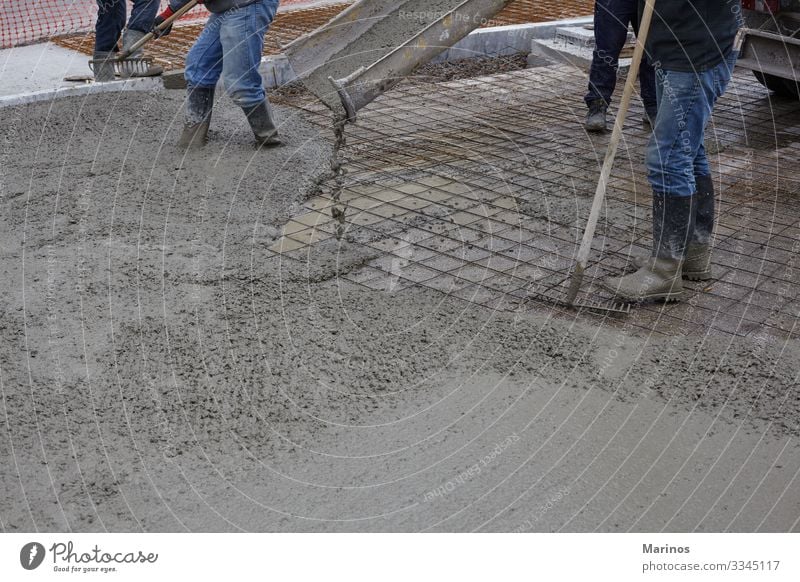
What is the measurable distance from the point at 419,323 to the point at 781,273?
5.59 ft

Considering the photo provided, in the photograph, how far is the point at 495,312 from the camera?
3.79 meters

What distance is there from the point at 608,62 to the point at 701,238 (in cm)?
220

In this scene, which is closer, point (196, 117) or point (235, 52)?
point (235, 52)

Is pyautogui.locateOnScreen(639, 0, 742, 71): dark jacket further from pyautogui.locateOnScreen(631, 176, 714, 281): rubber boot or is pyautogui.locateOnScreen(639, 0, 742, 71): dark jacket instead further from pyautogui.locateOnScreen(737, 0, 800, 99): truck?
pyautogui.locateOnScreen(737, 0, 800, 99): truck

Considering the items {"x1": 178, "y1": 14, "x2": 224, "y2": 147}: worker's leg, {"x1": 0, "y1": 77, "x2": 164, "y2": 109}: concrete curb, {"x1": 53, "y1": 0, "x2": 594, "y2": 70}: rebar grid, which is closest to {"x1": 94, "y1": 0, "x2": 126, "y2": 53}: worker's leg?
{"x1": 53, "y1": 0, "x2": 594, "y2": 70}: rebar grid

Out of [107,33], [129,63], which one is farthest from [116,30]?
[129,63]

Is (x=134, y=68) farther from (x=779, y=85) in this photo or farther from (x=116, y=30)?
(x=779, y=85)

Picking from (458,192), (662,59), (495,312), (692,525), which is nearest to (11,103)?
(458,192)

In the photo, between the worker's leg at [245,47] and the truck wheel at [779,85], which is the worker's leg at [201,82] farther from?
the truck wheel at [779,85]

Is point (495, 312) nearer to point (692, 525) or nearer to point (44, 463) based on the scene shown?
point (692, 525)

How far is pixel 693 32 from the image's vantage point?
11.5ft

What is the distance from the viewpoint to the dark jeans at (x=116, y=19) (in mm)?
Result: 6527

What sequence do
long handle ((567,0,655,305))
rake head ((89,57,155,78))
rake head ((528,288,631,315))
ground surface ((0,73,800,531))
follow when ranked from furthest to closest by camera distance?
rake head ((89,57,155,78)) < rake head ((528,288,631,315)) < long handle ((567,0,655,305)) < ground surface ((0,73,800,531))

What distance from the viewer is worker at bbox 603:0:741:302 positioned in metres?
3.53
